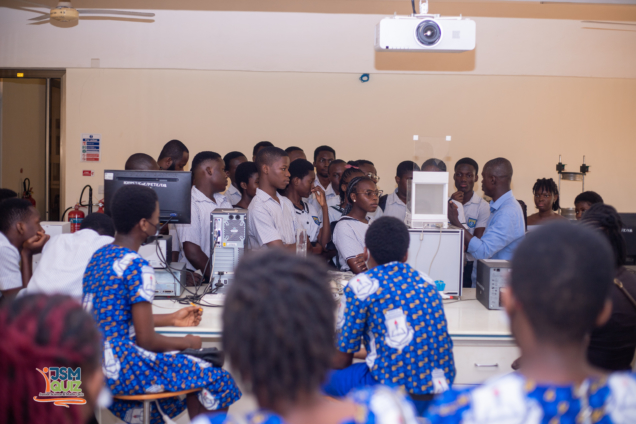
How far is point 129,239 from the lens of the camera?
1.88m

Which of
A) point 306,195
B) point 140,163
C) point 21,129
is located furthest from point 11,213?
point 21,129

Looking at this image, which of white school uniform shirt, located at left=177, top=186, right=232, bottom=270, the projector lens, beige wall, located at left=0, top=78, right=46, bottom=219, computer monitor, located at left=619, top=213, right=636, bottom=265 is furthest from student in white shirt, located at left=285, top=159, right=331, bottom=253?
beige wall, located at left=0, top=78, right=46, bottom=219

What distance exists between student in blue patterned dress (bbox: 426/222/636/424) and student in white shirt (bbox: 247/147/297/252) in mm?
2058

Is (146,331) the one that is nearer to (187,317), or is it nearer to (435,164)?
(187,317)

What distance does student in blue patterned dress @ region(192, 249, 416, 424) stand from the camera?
780 mm

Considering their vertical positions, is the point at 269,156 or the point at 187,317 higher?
the point at 269,156

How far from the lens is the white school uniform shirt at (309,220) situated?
355 centimetres

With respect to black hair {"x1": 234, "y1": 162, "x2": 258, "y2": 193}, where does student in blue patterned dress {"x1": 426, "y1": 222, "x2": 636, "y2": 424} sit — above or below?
below

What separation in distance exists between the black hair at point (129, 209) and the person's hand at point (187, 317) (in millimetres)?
483

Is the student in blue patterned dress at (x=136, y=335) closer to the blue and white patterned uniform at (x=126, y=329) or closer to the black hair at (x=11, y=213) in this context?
the blue and white patterned uniform at (x=126, y=329)

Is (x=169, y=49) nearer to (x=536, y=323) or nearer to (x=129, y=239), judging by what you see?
(x=129, y=239)

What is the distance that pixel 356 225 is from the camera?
3051 mm

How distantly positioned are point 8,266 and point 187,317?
904mm

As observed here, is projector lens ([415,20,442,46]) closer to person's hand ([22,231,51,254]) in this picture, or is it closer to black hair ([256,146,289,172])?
black hair ([256,146,289,172])
